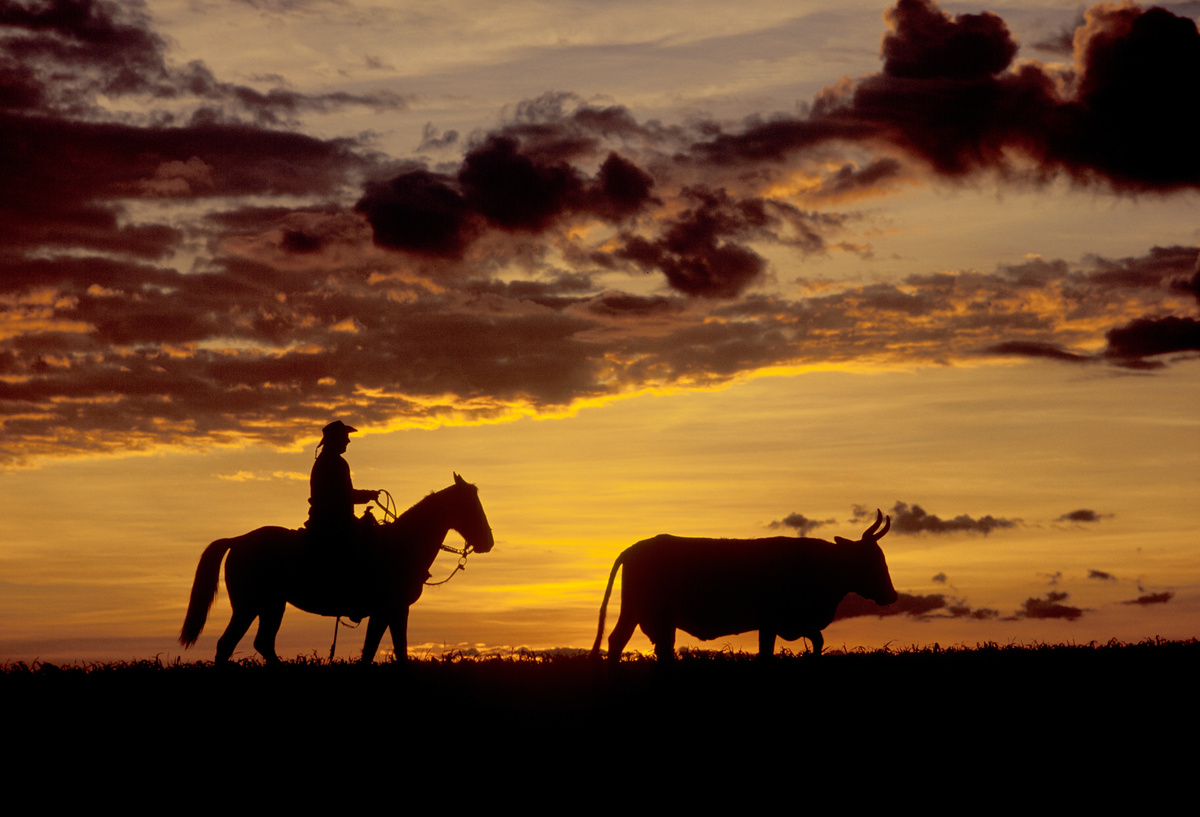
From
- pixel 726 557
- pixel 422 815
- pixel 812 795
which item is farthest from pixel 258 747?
pixel 726 557

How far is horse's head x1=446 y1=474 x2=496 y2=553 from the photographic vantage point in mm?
15320

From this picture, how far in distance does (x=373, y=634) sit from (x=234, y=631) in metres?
1.91

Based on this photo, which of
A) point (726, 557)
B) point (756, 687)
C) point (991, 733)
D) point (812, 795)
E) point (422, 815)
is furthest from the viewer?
point (726, 557)

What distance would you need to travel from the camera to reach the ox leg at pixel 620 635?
15.4m

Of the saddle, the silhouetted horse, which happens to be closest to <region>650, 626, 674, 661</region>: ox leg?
the silhouetted horse

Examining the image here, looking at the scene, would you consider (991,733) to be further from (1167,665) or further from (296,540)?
(296,540)

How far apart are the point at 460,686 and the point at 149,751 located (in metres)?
3.54

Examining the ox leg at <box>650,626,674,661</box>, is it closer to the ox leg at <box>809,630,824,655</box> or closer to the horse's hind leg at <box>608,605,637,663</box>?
the horse's hind leg at <box>608,605,637,663</box>

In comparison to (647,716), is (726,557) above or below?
above

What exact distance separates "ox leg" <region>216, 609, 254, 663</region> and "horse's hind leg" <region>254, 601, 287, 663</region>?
0.51 feet

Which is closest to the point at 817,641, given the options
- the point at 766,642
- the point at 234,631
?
the point at 766,642

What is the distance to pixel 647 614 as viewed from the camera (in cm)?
1557

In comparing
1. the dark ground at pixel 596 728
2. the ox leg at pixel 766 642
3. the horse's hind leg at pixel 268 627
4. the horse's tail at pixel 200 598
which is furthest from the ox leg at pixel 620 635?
the horse's tail at pixel 200 598

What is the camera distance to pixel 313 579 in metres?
14.7
